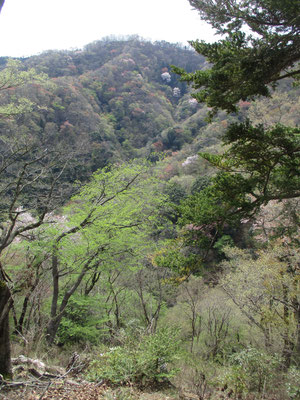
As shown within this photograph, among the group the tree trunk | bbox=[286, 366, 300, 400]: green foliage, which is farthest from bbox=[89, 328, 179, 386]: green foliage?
bbox=[286, 366, 300, 400]: green foliage

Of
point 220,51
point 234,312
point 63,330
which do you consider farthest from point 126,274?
point 220,51

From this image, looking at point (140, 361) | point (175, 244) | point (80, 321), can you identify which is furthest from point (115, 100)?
point (140, 361)

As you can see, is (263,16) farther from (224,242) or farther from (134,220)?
(224,242)

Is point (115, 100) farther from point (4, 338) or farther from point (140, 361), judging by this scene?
point (4, 338)

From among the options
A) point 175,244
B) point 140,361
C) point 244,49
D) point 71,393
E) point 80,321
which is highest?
point 244,49

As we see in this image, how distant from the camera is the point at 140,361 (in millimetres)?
4867

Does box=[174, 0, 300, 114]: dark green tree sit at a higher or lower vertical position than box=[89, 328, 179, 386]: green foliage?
higher

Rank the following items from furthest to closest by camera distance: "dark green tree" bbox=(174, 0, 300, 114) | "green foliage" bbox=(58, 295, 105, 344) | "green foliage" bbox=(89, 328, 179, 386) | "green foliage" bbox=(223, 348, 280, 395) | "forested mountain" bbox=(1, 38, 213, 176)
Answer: "forested mountain" bbox=(1, 38, 213, 176) → "green foliage" bbox=(58, 295, 105, 344) → "green foliage" bbox=(223, 348, 280, 395) → "green foliage" bbox=(89, 328, 179, 386) → "dark green tree" bbox=(174, 0, 300, 114)

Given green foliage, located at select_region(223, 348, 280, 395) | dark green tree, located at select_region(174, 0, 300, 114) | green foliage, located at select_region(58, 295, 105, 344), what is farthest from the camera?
green foliage, located at select_region(58, 295, 105, 344)

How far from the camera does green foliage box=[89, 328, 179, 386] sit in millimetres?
4641

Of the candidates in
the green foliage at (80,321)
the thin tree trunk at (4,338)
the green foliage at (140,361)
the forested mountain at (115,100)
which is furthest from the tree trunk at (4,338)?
the forested mountain at (115,100)

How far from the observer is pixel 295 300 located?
26.9ft

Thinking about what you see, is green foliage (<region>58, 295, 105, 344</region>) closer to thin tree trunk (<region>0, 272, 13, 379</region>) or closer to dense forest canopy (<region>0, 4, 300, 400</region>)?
dense forest canopy (<region>0, 4, 300, 400</region>)

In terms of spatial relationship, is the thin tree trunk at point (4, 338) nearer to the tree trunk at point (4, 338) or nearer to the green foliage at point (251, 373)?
the tree trunk at point (4, 338)
